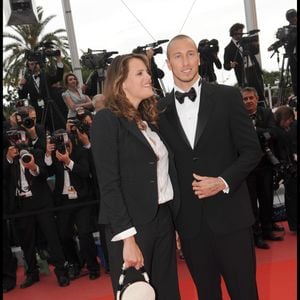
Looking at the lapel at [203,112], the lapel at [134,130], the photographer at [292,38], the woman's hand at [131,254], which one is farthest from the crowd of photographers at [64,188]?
the woman's hand at [131,254]

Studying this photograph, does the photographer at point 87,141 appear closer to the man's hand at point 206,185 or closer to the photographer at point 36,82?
the photographer at point 36,82

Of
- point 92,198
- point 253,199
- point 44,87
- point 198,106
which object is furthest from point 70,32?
point 198,106

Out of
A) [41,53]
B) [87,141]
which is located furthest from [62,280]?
[41,53]

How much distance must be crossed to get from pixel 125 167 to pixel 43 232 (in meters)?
2.54

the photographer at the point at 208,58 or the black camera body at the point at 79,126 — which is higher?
the photographer at the point at 208,58

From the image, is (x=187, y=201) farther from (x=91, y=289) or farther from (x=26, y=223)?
(x=26, y=223)

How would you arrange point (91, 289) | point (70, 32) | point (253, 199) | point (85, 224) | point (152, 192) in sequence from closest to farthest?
point (152, 192)
point (91, 289)
point (85, 224)
point (253, 199)
point (70, 32)

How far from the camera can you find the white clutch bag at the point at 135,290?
5.95ft

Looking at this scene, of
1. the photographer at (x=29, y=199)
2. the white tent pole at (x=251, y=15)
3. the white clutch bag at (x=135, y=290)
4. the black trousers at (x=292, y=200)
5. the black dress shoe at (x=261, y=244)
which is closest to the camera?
the white clutch bag at (x=135, y=290)

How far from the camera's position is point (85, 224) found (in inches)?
168

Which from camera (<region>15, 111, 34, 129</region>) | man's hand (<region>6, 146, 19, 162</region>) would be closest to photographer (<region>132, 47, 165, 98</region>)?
camera (<region>15, 111, 34, 129</region>)

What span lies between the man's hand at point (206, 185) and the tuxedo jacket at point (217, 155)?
42 millimetres

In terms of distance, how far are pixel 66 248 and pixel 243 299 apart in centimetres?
262

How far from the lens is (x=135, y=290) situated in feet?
5.97
